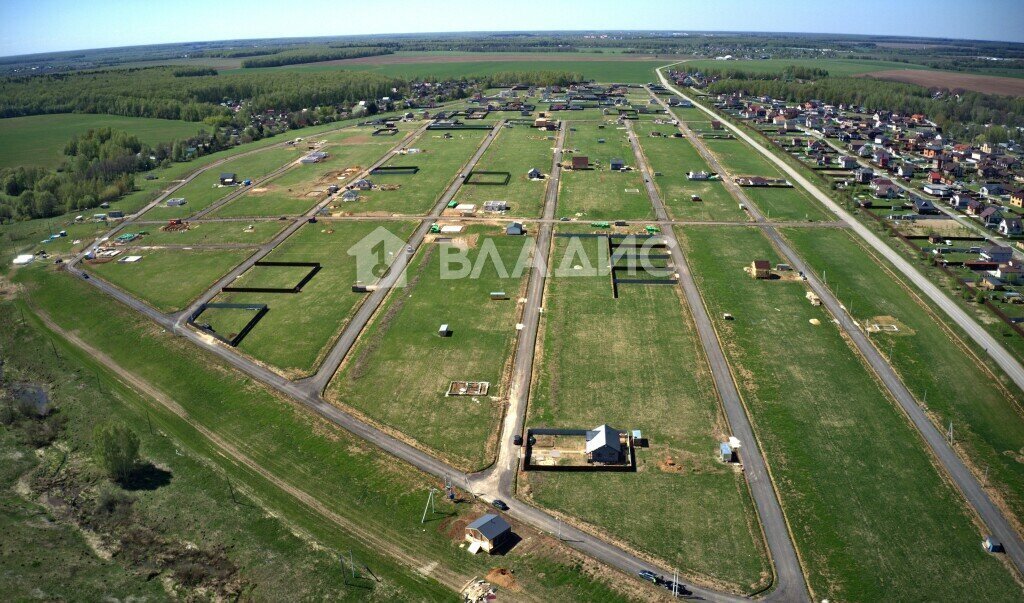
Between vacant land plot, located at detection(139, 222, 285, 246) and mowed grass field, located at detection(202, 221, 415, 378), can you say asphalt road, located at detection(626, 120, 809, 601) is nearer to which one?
mowed grass field, located at detection(202, 221, 415, 378)

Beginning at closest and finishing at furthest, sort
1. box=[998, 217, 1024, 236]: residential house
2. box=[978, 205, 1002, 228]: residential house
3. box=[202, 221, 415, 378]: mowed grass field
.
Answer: box=[202, 221, 415, 378]: mowed grass field < box=[998, 217, 1024, 236]: residential house < box=[978, 205, 1002, 228]: residential house

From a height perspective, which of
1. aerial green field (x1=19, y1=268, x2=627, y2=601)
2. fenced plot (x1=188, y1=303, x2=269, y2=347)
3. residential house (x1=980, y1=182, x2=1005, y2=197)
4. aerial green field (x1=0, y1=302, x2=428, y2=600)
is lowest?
aerial green field (x1=0, y1=302, x2=428, y2=600)

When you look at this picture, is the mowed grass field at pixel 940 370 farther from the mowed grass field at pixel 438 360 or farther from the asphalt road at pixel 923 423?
the mowed grass field at pixel 438 360

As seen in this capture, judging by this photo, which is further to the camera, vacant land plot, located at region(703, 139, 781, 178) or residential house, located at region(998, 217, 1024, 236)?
vacant land plot, located at region(703, 139, 781, 178)

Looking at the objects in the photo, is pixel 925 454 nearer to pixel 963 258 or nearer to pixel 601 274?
pixel 601 274

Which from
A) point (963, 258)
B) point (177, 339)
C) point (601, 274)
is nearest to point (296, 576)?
point (177, 339)

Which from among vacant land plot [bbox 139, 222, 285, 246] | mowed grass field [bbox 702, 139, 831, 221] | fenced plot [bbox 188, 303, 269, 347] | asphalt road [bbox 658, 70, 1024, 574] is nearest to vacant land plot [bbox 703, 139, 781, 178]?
mowed grass field [bbox 702, 139, 831, 221]

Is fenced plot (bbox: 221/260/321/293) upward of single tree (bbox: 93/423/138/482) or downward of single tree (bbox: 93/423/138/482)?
upward
